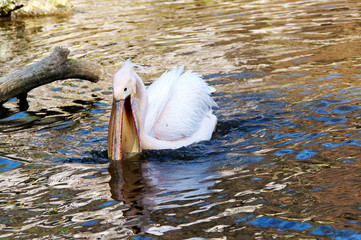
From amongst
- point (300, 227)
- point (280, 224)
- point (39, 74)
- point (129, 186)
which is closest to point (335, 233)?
point (300, 227)

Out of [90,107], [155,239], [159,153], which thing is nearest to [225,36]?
[90,107]

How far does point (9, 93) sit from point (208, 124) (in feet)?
7.56

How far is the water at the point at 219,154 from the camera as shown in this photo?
3148mm

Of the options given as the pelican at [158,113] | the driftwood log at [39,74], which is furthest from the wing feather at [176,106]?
the driftwood log at [39,74]

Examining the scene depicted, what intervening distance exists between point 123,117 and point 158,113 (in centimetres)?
52

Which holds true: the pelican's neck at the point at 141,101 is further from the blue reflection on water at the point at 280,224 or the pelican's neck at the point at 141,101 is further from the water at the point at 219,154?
the blue reflection on water at the point at 280,224

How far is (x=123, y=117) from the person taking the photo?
175 inches

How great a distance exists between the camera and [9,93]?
5.98 metres

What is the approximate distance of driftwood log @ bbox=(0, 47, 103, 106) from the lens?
5984 millimetres

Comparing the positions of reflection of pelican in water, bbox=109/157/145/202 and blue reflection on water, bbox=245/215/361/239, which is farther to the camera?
reflection of pelican in water, bbox=109/157/145/202

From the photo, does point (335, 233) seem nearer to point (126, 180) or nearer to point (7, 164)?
point (126, 180)

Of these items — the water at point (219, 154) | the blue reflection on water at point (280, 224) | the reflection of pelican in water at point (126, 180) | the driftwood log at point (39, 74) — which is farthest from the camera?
the driftwood log at point (39, 74)

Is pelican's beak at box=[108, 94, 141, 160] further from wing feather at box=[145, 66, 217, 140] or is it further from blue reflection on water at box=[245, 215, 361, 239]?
blue reflection on water at box=[245, 215, 361, 239]

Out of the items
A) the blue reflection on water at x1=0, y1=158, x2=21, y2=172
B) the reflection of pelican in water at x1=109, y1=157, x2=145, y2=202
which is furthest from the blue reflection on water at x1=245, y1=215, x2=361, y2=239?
the blue reflection on water at x1=0, y1=158, x2=21, y2=172
